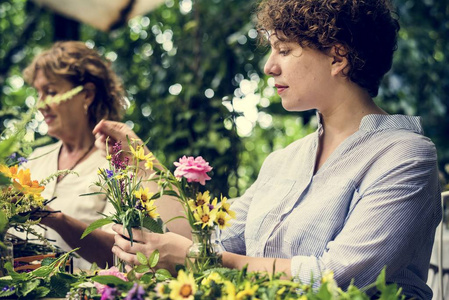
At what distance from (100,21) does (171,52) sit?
0.48m

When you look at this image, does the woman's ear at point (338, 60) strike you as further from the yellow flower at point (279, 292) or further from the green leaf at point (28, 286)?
the green leaf at point (28, 286)

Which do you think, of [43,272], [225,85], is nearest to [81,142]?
[225,85]

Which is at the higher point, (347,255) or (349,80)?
(349,80)

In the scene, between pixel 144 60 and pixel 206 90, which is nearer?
pixel 206 90

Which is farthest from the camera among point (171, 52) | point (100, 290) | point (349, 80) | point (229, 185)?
point (171, 52)

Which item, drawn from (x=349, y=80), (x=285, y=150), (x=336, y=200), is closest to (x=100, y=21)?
(x=285, y=150)

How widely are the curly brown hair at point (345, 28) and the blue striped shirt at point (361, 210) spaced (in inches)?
5.8

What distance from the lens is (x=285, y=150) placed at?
1.76 meters

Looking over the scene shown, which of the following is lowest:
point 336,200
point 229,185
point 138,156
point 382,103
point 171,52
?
point 229,185

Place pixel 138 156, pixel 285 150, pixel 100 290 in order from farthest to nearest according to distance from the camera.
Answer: pixel 285 150, pixel 138 156, pixel 100 290

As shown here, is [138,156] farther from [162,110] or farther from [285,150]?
[162,110]

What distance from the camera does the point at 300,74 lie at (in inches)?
58.1

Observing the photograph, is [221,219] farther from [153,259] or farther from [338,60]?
[338,60]

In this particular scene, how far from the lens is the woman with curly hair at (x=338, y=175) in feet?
4.03
